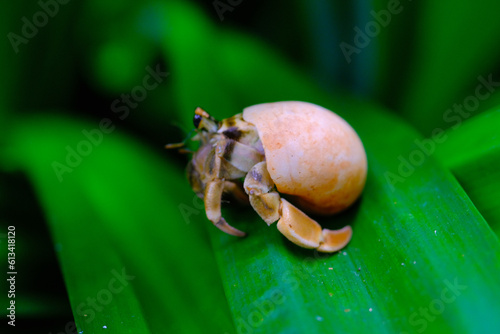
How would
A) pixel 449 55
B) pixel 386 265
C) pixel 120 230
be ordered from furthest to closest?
pixel 449 55, pixel 120 230, pixel 386 265

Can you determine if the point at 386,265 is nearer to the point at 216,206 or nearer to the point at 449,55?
the point at 216,206

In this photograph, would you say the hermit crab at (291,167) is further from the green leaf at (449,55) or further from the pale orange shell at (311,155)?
the green leaf at (449,55)

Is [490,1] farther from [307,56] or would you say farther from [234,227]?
[234,227]

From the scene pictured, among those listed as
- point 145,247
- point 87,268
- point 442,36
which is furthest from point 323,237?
point 442,36

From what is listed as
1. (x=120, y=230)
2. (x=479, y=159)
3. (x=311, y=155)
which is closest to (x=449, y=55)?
(x=479, y=159)

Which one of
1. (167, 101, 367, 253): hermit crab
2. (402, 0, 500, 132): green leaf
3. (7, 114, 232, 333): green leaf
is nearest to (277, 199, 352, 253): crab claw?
(167, 101, 367, 253): hermit crab

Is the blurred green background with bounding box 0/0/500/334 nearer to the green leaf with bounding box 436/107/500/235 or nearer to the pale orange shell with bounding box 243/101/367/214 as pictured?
the green leaf with bounding box 436/107/500/235

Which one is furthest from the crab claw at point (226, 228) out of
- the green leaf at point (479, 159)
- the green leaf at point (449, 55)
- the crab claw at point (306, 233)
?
the green leaf at point (449, 55)
